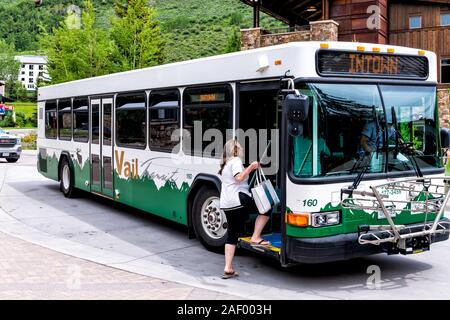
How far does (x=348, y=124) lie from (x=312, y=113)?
503 mm

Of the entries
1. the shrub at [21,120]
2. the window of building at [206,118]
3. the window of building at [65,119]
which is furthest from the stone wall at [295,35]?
the shrub at [21,120]

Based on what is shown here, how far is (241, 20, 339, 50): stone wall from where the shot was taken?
23109 millimetres

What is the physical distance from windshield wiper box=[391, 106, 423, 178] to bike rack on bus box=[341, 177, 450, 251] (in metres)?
0.18

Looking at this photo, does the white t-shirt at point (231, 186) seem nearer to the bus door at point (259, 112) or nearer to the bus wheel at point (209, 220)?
the bus door at point (259, 112)

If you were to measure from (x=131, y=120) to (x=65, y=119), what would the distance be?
3948 mm

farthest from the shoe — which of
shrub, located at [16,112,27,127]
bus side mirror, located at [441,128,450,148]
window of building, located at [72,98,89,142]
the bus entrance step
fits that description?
shrub, located at [16,112,27,127]

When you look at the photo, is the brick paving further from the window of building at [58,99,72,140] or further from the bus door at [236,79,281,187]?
the window of building at [58,99,72,140]

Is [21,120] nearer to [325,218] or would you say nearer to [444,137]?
[444,137]

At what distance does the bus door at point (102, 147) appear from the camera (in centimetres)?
1156

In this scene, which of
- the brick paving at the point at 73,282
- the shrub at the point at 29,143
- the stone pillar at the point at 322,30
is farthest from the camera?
the shrub at the point at 29,143

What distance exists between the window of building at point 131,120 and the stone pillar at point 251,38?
14.4 meters

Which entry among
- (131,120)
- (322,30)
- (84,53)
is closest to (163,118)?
(131,120)
